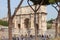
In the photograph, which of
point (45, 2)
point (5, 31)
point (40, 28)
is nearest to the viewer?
point (45, 2)

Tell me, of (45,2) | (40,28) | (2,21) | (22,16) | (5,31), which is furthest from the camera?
(2,21)

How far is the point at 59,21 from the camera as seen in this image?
22766mm

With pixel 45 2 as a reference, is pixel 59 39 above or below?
below

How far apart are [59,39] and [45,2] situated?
435 cm

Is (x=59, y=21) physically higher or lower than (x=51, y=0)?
lower

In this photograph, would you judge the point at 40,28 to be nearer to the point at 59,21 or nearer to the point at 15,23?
the point at 15,23

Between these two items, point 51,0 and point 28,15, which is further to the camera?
point 28,15

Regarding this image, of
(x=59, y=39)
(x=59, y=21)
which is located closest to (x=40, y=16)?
(x=59, y=21)

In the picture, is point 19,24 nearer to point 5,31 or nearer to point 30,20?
point 30,20

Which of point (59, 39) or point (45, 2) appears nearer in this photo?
point (59, 39)

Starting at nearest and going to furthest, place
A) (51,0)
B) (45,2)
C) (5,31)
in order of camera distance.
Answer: (51,0)
(45,2)
(5,31)

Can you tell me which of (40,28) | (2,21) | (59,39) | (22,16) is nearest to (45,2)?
(59,39)

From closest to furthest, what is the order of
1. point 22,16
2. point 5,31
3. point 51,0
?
1. point 51,0
2. point 5,31
3. point 22,16

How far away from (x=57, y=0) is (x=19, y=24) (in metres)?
26.2
